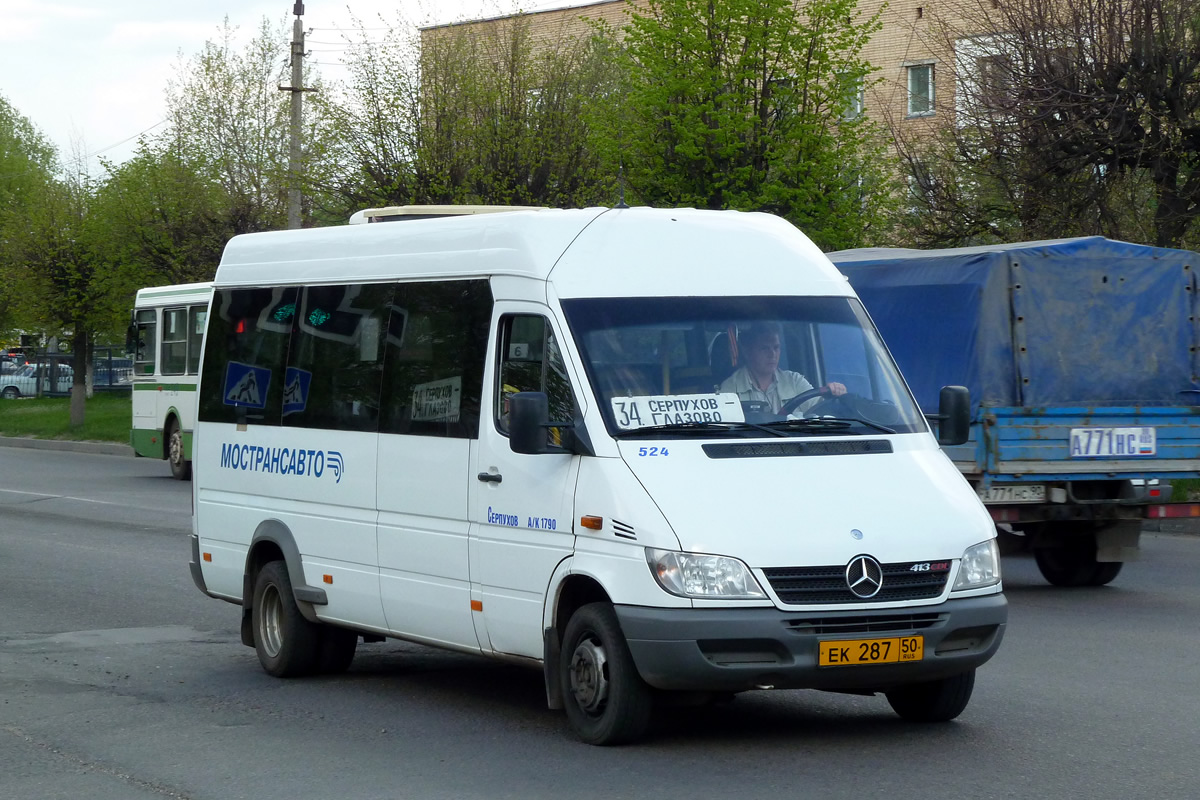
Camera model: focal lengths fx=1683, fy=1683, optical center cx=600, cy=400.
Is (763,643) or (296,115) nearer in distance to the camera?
(763,643)

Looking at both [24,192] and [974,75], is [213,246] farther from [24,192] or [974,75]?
[24,192]

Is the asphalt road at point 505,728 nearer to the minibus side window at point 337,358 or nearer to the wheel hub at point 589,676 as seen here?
the wheel hub at point 589,676

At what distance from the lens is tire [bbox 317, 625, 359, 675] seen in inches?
363

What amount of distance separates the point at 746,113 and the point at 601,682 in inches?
755

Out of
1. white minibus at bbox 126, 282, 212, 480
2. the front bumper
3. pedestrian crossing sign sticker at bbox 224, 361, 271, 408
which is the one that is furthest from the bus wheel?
the front bumper

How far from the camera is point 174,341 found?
27734 millimetres

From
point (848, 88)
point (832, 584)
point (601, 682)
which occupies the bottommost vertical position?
point (601, 682)

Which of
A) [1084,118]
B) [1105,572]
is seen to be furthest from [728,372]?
[1084,118]

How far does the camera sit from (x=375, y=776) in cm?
663

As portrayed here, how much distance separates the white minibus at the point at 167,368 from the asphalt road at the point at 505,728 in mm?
15405

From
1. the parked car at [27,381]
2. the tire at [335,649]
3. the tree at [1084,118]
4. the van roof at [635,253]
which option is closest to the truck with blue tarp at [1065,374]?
the van roof at [635,253]

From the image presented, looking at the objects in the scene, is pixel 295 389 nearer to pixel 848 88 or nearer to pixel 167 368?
pixel 848 88

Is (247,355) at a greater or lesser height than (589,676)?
greater

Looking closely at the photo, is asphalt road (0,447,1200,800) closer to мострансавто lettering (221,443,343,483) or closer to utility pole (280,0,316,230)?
мострансавто lettering (221,443,343,483)
